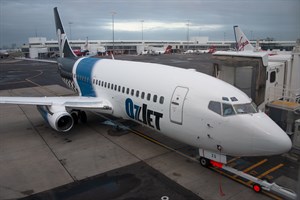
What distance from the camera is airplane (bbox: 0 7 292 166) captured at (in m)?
9.84

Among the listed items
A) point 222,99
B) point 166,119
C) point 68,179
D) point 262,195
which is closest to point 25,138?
point 68,179

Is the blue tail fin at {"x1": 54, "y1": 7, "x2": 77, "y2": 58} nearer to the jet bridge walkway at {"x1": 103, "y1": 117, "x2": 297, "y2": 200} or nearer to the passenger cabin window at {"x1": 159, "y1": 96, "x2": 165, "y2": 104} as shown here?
the passenger cabin window at {"x1": 159, "y1": 96, "x2": 165, "y2": 104}

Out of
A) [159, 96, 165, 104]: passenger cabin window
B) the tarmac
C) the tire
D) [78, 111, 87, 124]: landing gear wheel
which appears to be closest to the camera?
the tire

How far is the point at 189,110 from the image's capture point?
11.2 m

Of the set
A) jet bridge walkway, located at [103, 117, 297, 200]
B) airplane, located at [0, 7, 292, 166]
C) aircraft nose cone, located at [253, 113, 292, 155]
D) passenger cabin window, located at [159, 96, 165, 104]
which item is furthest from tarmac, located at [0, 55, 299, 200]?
passenger cabin window, located at [159, 96, 165, 104]

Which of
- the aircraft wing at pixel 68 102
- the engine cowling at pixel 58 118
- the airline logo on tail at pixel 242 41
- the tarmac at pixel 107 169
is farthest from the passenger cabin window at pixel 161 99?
the airline logo on tail at pixel 242 41

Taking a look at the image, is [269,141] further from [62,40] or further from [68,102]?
[62,40]

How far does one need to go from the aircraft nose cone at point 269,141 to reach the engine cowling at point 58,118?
10.9 m

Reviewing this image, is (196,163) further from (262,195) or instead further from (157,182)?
(262,195)

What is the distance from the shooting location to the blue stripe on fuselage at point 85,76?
1936 centimetres

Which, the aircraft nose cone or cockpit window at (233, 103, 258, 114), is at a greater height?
cockpit window at (233, 103, 258, 114)

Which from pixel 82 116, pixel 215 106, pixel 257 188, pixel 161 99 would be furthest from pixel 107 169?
pixel 82 116

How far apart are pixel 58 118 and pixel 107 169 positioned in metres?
5.10

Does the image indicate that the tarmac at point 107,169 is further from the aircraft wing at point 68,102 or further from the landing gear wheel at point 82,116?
the aircraft wing at point 68,102
